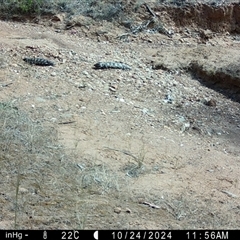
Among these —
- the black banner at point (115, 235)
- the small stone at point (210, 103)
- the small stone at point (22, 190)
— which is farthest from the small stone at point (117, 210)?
the small stone at point (210, 103)

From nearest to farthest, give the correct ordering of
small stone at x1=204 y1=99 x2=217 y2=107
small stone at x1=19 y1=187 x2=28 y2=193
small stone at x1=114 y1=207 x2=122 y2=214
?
1. small stone at x1=114 y1=207 x2=122 y2=214
2. small stone at x1=19 y1=187 x2=28 y2=193
3. small stone at x1=204 y1=99 x2=217 y2=107

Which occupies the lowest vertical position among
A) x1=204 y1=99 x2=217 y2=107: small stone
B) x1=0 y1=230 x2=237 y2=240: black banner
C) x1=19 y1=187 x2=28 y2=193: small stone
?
x1=204 y1=99 x2=217 y2=107: small stone

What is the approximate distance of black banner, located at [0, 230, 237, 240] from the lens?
2.59 m

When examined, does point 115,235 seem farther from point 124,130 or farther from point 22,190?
point 124,130

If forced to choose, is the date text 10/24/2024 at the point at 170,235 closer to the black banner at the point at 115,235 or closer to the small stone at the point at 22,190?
the black banner at the point at 115,235

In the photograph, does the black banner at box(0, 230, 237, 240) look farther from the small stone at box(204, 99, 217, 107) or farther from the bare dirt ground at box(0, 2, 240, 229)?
the small stone at box(204, 99, 217, 107)

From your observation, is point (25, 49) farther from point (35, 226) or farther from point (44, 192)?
point (35, 226)

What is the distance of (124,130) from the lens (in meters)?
4.24

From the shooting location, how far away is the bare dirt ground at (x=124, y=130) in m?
2.99

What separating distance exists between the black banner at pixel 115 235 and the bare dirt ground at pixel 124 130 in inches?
3.5

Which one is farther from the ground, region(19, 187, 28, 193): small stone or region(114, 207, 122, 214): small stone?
region(114, 207, 122, 214): small stone

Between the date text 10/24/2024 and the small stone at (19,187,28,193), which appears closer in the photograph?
the date text 10/24/2024

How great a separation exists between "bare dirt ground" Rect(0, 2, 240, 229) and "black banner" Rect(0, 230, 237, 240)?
0.09 m

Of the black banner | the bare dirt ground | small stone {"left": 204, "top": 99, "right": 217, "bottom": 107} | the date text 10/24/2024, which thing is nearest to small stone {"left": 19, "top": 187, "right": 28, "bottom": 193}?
the bare dirt ground
